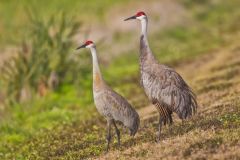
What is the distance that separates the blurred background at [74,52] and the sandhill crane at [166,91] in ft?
5.47

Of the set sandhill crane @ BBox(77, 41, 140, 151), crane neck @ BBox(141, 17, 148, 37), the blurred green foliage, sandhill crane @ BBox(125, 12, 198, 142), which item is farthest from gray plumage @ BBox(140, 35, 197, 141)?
the blurred green foliage

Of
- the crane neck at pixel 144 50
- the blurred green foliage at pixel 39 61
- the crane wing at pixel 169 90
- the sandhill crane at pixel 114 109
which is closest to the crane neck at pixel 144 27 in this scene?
the crane neck at pixel 144 50

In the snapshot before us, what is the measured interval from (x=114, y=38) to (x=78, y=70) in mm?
11388

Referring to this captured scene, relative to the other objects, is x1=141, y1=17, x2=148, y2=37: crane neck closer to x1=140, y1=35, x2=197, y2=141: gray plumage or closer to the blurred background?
x1=140, y1=35, x2=197, y2=141: gray plumage

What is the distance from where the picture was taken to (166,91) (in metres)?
14.5

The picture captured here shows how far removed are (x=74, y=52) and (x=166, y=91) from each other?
12.5m

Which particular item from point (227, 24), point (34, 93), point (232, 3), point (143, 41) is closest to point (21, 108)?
point (34, 93)

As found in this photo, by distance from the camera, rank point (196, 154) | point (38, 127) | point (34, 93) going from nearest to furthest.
Answer: point (196, 154), point (38, 127), point (34, 93)

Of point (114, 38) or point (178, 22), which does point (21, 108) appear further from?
point (178, 22)

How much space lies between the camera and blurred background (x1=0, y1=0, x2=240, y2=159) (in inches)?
851

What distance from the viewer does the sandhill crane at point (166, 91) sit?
47.2 feet

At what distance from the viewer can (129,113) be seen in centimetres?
1456

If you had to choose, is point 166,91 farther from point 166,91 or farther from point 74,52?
point 74,52

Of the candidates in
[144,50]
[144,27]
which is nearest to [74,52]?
[144,27]
